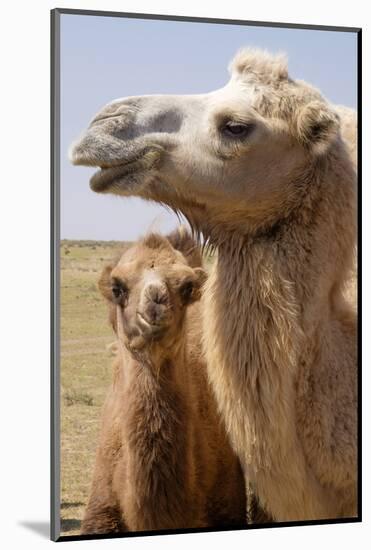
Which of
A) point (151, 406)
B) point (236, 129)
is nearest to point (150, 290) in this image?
point (151, 406)

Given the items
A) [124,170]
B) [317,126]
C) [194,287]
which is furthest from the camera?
[194,287]

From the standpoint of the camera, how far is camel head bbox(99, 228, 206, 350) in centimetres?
410

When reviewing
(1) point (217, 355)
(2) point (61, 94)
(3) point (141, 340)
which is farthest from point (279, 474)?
(2) point (61, 94)

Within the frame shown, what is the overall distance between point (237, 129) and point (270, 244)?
1.58 feet

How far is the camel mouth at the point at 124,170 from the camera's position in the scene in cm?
378

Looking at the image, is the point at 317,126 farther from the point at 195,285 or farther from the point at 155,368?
the point at 155,368

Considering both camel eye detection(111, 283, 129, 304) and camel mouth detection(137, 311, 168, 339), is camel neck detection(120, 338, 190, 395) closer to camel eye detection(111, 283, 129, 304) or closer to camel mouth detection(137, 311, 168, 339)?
camel mouth detection(137, 311, 168, 339)

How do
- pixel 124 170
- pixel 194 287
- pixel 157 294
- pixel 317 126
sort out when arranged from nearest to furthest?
pixel 124 170, pixel 317 126, pixel 157 294, pixel 194 287

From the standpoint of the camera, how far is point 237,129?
12.6ft

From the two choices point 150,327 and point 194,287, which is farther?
point 194,287

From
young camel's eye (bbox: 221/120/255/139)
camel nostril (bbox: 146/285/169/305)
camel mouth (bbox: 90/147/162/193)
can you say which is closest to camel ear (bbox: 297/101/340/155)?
young camel's eye (bbox: 221/120/255/139)

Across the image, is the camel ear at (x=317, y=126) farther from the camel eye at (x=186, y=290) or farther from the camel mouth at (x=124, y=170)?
the camel eye at (x=186, y=290)

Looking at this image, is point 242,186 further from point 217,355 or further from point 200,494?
point 200,494

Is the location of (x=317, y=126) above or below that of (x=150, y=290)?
above
